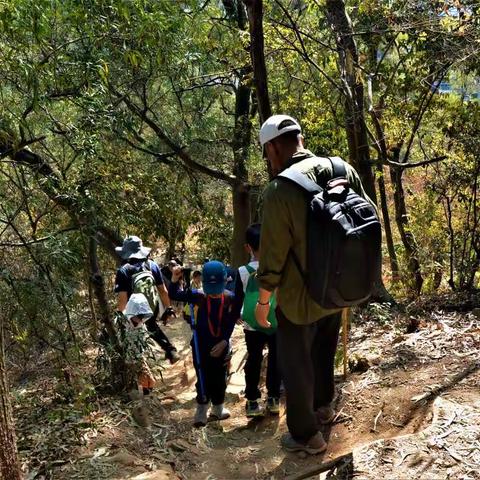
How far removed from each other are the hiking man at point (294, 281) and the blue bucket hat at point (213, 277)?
116cm

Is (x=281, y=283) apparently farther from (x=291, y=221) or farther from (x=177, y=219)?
(x=177, y=219)

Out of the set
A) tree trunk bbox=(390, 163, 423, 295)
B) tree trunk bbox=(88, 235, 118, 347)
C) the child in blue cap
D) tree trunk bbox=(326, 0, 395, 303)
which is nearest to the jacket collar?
the child in blue cap

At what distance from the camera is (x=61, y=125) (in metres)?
4.39

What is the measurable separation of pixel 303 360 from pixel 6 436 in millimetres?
1688

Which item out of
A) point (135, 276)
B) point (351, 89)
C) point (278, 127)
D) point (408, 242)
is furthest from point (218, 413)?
point (408, 242)

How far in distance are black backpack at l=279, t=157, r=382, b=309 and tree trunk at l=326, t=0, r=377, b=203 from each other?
4.12m

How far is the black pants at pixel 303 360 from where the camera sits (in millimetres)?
3182

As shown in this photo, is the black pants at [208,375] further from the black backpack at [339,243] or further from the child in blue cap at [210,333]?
the black backpack at [339,243]

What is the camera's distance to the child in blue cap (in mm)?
4578

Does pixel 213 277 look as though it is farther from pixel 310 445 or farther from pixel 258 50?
pixel 258 50

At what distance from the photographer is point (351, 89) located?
6824 millimetres

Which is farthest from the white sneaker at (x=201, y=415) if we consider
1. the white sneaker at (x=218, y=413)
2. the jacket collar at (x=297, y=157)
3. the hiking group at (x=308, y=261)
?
the jacket collar at (x=297, y=157)

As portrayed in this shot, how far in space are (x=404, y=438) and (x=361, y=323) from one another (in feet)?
10.5

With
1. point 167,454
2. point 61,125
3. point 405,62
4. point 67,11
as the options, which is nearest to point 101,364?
point 167,454
